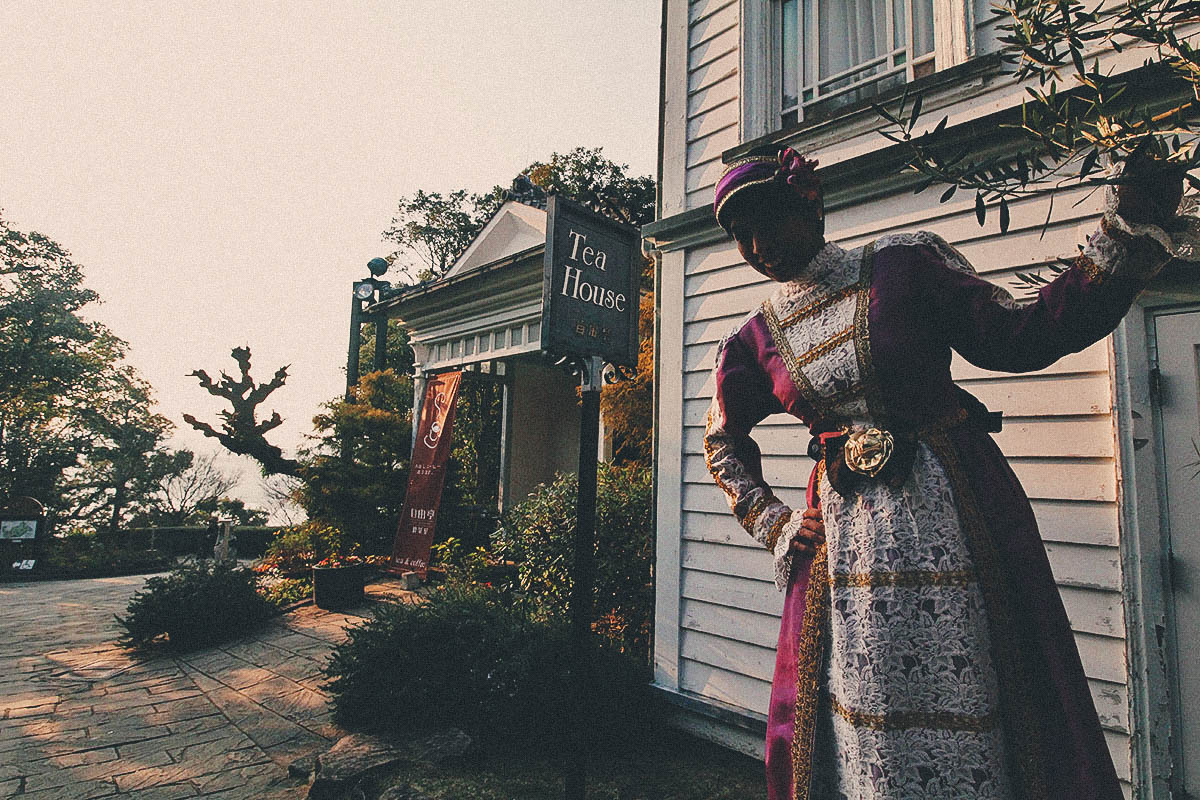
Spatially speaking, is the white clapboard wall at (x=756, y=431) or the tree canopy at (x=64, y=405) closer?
the white clapboard wall at (x=756, y=431)

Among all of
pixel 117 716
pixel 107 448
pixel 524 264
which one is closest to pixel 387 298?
pixel 524 264

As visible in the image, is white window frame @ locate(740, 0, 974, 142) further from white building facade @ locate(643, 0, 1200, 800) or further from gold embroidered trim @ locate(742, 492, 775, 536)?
gold embroidered trim @ locate(742, 492, 775, 536)

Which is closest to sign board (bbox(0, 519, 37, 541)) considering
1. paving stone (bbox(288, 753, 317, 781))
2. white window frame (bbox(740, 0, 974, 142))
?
paving stone (bbox(288, 753, 317, 781))

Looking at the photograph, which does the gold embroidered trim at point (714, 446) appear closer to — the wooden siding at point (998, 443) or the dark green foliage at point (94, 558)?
the wooden siding at point (998, 443)

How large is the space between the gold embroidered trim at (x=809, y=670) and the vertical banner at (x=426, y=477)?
22.9ft

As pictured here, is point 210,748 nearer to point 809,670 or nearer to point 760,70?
point 809,670

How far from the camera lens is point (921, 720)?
4.20 ft

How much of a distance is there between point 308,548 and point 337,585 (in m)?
2.04

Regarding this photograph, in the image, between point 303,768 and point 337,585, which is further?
point 337,585

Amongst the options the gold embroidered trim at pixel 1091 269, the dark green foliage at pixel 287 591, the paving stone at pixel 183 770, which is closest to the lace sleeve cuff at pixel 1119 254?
the gold embroidered trim at pixel 1091 269

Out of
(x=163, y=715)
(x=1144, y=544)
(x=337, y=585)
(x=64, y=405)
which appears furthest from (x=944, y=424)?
(x=64, y=405)

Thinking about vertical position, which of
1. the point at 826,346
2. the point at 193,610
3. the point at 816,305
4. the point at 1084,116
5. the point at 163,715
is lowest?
the point at 163,715

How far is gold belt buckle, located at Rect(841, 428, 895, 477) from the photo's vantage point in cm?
139

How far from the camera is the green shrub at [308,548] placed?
9.02 metres
